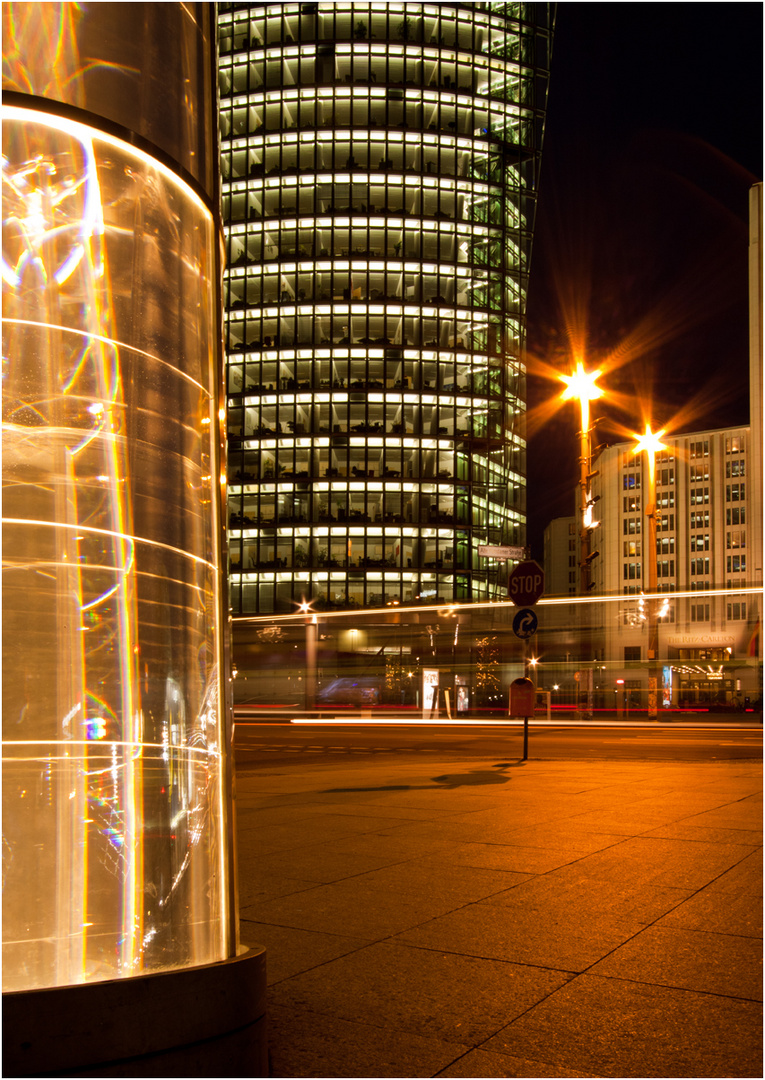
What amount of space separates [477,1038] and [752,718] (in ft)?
103

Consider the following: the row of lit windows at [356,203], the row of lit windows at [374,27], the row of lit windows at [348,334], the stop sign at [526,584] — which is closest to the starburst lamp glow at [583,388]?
the stop sign at [526,584]

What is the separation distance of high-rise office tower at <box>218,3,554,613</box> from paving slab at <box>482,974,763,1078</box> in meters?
75.7

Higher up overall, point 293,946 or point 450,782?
point 293,946

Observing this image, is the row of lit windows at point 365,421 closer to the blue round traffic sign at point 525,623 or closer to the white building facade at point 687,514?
the white building facade at point 687,514

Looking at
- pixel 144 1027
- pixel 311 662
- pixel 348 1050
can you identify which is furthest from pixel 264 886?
pixel 311 662

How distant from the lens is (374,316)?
83500 mm

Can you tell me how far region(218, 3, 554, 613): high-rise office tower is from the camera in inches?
3211

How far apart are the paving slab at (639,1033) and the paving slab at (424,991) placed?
108 mm

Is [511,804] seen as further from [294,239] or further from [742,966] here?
[294,239]

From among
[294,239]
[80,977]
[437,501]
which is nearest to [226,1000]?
[80,977]

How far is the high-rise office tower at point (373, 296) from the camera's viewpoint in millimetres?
81562

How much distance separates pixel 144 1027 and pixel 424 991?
1.70m

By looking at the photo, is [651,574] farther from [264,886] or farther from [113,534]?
[113,534]

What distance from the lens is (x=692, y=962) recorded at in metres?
4.27
